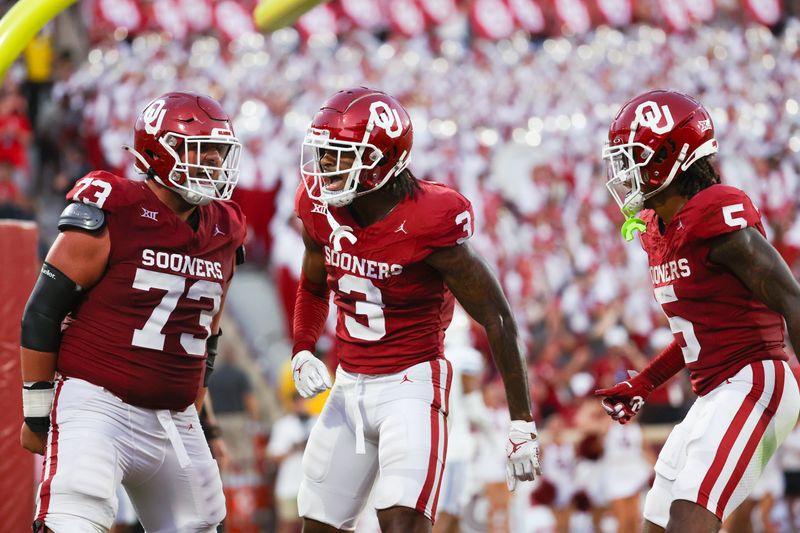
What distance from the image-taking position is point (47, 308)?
13.9 feet

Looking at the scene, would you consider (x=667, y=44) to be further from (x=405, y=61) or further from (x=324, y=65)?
(x=324, y=65)

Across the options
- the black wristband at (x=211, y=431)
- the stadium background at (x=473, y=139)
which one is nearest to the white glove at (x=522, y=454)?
the black wristband at (x=211, y=431)

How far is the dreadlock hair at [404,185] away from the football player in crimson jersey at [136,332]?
58 centimetres

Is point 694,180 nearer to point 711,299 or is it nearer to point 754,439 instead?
point 711,299

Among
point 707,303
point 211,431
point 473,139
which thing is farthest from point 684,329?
point 473,139

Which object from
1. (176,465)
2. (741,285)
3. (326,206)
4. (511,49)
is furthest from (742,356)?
(511,49)

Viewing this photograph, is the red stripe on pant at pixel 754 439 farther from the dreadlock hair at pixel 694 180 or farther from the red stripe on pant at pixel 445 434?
the red stripe on pant at pixel 445 434

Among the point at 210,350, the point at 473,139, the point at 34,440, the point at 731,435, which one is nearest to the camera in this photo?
the point at 731,435

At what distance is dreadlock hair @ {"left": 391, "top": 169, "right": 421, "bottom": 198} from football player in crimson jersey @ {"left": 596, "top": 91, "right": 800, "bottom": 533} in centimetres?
69

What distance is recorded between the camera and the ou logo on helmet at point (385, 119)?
172 inches

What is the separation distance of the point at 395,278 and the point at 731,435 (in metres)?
1.24

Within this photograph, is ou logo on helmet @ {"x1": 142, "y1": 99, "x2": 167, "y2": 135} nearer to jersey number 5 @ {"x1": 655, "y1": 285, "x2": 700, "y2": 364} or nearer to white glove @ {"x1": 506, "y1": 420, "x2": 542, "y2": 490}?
white glove @ {"x1": 506, "y1": 420, "x2": 542, "y2": 490}

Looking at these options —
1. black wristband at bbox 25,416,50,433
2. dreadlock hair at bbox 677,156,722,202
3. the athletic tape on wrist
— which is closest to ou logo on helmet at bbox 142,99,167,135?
the athletic tape on wrist

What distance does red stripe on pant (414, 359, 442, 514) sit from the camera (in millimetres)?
4211
